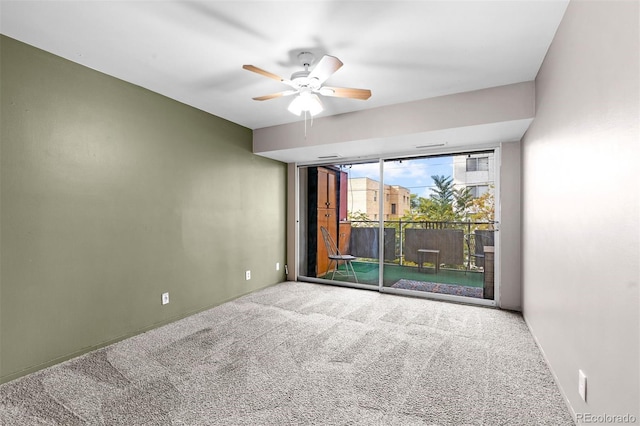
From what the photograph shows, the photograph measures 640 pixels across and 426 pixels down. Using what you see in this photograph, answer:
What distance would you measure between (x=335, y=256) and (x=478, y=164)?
2539 millimetres

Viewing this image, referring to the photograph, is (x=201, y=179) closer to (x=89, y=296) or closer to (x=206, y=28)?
(x=89, y=296)

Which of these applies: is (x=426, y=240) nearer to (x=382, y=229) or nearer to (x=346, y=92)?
(x=382, y=229)

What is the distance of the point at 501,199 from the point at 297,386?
10.8ft

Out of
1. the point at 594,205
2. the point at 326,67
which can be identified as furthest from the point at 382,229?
the point at 594,205

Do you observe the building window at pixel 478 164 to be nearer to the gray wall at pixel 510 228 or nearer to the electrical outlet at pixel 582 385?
the gray wall at pixel 510 228

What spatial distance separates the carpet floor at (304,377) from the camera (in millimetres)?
1859

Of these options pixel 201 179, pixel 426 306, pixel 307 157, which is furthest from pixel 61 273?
pixel 426 306

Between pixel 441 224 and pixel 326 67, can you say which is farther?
pixel 441 224

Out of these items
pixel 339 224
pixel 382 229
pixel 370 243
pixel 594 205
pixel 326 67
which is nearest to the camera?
pixel 594 205

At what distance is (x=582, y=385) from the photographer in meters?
1.64

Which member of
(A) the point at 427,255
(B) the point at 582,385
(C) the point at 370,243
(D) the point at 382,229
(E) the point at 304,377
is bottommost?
(E) the point at 304,377

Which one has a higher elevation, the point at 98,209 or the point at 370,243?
the point at 98,209

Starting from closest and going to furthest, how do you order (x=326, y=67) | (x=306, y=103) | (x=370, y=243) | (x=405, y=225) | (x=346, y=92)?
1. (x=326, y=67)
2. (x=346, y=92)
3. (x=306, y=103)
4. (x=405, y=225)
5. (x=370, y=243)

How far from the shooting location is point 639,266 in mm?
1114
